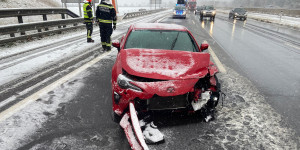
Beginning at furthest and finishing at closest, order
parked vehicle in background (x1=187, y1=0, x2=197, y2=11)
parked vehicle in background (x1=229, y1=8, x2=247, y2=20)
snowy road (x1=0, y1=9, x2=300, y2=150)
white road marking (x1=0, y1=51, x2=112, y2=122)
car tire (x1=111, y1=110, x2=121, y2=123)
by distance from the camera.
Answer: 1. parked vehicle in background (x1=187, y1=0, x2=197, y2=11)
2. parked vehicle in background (x1=229, y1=8, x2=247, y2=20)
3. white road marking (x1=0, y1=51, x2=112, y2=122)
4. car tire (x1=111, y1=110, x2=121, y2=123)
5. snowy road (x1=0, y1=9, x2=300, y2=150)

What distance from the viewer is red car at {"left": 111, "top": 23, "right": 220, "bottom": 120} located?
8.55 feet

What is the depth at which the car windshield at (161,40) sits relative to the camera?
387cm

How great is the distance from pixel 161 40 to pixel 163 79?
1498 mm

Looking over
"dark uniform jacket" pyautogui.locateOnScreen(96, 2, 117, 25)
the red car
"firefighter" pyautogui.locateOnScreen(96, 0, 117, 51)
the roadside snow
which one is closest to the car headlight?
the red car

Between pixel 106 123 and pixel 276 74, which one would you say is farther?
pixel 276 74

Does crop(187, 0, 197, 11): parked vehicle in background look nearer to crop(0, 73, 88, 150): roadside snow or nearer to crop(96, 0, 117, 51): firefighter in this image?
crop(96, 0, 117, 51): firefighter

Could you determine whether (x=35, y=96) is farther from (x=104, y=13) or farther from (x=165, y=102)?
(x=104, y=13)

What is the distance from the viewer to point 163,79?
273cm

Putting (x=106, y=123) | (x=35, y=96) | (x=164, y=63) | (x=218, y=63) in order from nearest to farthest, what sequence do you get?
(x=106, y=123) → (x=164, y=63) → (x=35, y=96) → (x=218, y=63)

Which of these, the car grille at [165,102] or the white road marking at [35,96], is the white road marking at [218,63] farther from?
the white road marking at [35,96]

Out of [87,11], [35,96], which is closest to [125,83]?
[35,96]

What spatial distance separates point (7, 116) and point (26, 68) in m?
2.62

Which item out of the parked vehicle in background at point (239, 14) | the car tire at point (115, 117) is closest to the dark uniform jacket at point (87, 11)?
the car tire at point (115, 117)

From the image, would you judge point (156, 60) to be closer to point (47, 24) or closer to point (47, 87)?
point (47, 87)
